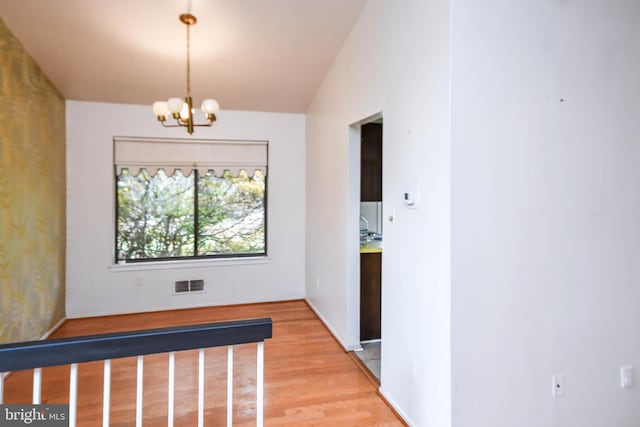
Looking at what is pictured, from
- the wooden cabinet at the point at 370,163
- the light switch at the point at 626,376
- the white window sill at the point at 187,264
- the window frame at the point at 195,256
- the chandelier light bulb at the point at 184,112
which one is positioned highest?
the chandelier light bulb at the point at 184,112

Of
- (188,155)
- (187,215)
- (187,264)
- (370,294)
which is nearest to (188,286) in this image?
(187,264)

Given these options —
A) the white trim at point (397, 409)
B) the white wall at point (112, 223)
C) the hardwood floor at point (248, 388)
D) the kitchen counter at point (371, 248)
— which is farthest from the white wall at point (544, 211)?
the white wall at point (112, 223)

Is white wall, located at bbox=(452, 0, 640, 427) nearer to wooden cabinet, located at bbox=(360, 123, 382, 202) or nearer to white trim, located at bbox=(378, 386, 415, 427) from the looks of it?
white trim, located at bbox=(378, 386, 415, 427)

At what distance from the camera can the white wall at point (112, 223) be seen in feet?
13.9

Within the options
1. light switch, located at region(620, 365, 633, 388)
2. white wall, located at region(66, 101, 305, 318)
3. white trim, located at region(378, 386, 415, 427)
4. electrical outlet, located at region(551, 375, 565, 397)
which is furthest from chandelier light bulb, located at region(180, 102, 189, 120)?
light switch, located at region(620, 365, 633, 388)

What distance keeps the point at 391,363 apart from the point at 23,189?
11.0 feet

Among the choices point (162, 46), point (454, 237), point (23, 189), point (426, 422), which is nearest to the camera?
point (454, 237)

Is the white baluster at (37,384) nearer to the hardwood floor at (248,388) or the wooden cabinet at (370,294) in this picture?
the hardwood floor at (248,388)

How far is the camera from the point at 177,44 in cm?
333

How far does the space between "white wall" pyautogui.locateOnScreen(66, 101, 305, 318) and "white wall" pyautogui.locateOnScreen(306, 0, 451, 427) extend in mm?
1416

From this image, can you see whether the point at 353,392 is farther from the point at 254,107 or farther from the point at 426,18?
the point at 254,107

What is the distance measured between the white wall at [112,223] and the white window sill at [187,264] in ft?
0.11

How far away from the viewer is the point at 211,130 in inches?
183

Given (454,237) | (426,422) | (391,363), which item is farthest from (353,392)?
(454,237)
